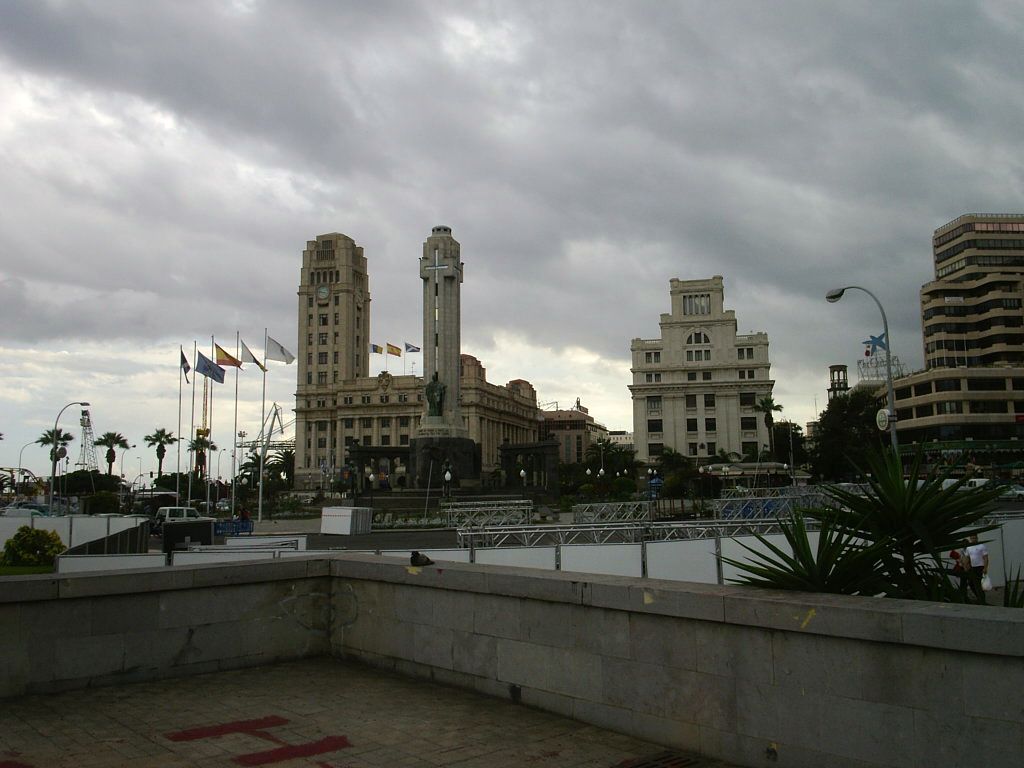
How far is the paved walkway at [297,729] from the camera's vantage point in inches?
222

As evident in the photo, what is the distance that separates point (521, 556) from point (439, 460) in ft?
161

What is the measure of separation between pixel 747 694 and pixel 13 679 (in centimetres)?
616

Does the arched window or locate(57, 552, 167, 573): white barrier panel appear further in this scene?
the arched window

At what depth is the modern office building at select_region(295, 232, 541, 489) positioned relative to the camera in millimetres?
127938

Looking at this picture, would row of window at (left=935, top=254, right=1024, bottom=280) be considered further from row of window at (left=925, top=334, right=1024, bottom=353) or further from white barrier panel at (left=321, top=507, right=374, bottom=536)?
white barrier panel at (left=321, top=507, right=374, bottom=536)

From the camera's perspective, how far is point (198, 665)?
7992mm

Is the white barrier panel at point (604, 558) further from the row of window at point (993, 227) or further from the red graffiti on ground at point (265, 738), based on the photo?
the row of window at point (993, 227)

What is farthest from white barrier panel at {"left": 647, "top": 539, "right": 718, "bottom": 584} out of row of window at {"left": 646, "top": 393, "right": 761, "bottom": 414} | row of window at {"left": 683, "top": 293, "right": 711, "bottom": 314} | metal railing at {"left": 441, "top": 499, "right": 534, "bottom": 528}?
row of window at {"left": 683, "top": 293, "right": 711, "bottom": 314}

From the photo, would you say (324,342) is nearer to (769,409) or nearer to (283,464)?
(283,464)

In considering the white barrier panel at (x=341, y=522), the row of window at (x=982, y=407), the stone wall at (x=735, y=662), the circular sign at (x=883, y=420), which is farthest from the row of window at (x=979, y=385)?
the stone wall at (x=735, y=662)

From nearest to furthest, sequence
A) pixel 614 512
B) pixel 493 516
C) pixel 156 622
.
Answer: pixel 156 622, pixel 614 512, pixel 493 516

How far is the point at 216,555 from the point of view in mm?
14664

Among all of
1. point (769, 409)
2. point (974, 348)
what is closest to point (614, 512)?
point (769, 409)

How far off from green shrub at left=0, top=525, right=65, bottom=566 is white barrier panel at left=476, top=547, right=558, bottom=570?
47.8 feet
